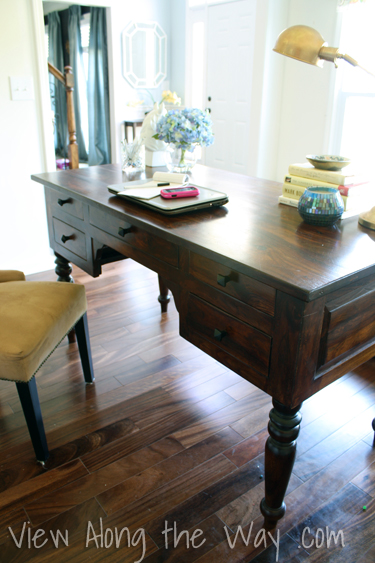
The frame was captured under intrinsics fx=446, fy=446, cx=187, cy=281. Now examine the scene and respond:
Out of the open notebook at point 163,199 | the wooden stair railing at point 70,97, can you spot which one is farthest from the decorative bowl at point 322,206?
the wooden stair railing at point 70,97

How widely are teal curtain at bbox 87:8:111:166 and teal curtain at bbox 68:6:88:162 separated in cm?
40

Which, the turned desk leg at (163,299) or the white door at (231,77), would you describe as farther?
the white door at (231,77)

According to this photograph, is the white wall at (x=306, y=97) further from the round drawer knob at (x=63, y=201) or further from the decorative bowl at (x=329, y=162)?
the round drawer knob at (x=63, y=201)

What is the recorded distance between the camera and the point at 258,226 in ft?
4.32

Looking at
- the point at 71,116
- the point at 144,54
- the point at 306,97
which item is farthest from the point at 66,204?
the point at 144,54

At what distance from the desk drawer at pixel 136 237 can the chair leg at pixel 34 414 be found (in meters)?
0.55

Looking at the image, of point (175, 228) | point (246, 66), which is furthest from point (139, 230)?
point (246, 66)

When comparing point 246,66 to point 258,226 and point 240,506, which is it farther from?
point 240,506

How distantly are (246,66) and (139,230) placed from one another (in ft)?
12.7

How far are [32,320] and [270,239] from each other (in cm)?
80

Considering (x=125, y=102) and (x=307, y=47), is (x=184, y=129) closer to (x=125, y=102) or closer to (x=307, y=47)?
(x=307, y=47)

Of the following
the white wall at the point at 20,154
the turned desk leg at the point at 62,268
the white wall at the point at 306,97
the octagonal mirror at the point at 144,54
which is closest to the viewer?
the turned desk leg at the point at 62,268

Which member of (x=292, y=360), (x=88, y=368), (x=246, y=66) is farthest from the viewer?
(x=246, y=66)

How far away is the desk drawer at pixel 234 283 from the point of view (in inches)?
40.6
